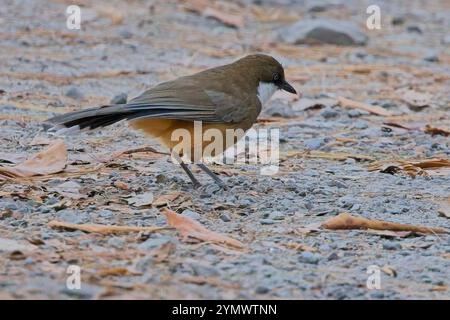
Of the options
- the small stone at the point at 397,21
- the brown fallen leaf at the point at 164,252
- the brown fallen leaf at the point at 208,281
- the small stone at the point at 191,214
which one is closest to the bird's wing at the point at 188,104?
the small stone at the point at 191,214

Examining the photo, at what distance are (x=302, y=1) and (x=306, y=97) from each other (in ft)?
15.5

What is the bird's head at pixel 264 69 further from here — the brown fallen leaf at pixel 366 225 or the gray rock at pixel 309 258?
the gray rock at pixel 309 258

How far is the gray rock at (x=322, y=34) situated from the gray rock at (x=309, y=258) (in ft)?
21.5

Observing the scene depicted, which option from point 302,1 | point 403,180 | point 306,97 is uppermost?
point 302,1

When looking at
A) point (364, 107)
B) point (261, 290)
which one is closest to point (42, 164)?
point (261, 290)

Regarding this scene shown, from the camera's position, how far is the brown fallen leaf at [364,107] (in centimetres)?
835

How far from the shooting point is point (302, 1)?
517 inches

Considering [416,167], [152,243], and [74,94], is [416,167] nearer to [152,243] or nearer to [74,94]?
[152,243]

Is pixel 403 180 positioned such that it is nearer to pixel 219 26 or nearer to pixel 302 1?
pixel 219 26

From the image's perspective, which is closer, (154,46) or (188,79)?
(188,79)

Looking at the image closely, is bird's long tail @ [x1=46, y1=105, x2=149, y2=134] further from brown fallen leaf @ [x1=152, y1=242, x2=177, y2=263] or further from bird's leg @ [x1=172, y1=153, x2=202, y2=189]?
brown fallen leaf @ [x1=152, y1=242, x2=177, y2=263]

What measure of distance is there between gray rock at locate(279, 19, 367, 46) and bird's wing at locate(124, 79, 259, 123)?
486 centimetres
